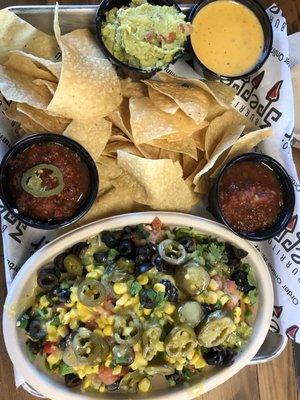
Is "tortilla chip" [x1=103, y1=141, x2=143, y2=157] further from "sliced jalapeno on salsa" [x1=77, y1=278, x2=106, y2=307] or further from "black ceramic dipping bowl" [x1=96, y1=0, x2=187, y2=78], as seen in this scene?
"sliced jalapeno on salsa" [x1=77, y1=278, x2=106, y2=307]

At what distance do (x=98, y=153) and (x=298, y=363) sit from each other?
4.25 ft

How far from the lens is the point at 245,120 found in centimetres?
253

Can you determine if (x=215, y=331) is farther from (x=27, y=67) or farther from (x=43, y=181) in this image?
(x=27, y=67)

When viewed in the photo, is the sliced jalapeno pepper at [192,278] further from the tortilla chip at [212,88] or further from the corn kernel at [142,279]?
the tortilla chip at [212,88]

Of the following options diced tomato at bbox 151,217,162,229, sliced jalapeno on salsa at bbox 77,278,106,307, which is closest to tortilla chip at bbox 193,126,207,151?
diced tomato at bbox 151,217,162,229

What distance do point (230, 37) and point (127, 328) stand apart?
45.5 inches

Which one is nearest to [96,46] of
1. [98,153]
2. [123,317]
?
[98,153]

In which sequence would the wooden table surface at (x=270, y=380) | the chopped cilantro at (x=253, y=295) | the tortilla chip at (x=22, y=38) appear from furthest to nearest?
the wooden table surface at (x=270, y=380)
the chopped cilantro at (x=253, y=295)
the tortilla chip at (x=22, y=38)

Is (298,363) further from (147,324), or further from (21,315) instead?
(21,315)

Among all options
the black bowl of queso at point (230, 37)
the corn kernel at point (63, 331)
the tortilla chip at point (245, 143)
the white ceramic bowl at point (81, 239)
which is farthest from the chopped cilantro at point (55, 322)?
the black bowl of queso at point (230, 37)

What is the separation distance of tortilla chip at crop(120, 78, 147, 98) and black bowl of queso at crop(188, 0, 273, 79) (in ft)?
0.75

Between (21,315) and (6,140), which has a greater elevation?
(6,140)

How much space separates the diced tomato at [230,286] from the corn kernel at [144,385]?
46cm

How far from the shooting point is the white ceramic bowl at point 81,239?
7.61 ft
